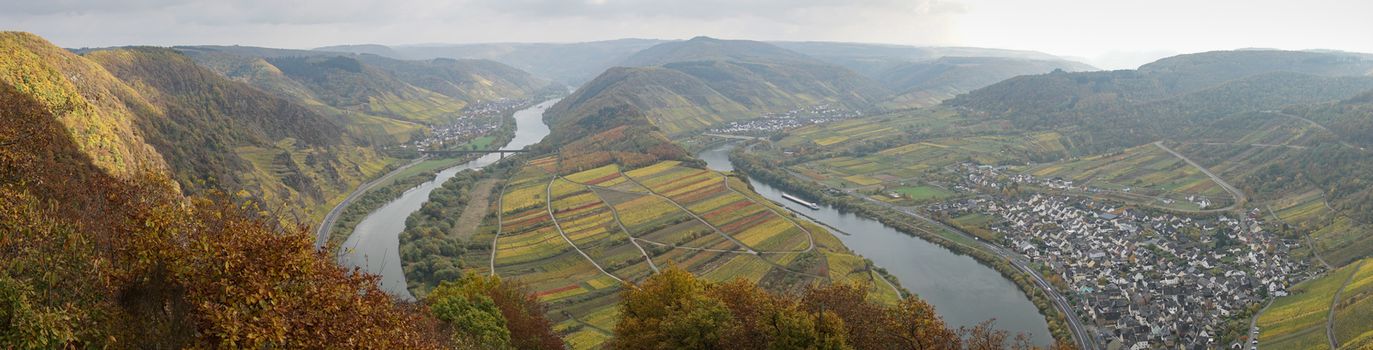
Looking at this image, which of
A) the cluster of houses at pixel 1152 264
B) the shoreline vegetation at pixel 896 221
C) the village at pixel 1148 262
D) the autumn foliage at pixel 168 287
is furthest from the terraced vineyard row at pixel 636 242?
the autumn foliage at pixel 168 287

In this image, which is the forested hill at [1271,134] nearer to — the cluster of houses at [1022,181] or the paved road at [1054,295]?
the cluster of houses at [1022,181]

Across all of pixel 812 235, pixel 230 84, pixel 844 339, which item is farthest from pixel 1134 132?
pixel 230 84

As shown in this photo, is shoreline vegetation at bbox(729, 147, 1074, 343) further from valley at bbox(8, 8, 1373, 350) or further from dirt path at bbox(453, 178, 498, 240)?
dirt path at bbox(453, 178, 498, 240)

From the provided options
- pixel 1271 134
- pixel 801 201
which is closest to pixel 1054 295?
pixel 801 201

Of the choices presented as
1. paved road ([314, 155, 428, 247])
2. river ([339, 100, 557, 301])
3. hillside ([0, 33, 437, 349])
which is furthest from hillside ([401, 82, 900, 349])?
hillside ([0, 33, 437, 349])

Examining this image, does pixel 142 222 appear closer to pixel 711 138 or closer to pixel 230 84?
pixel 230 84

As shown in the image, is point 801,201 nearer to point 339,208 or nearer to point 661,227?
point 661,227
